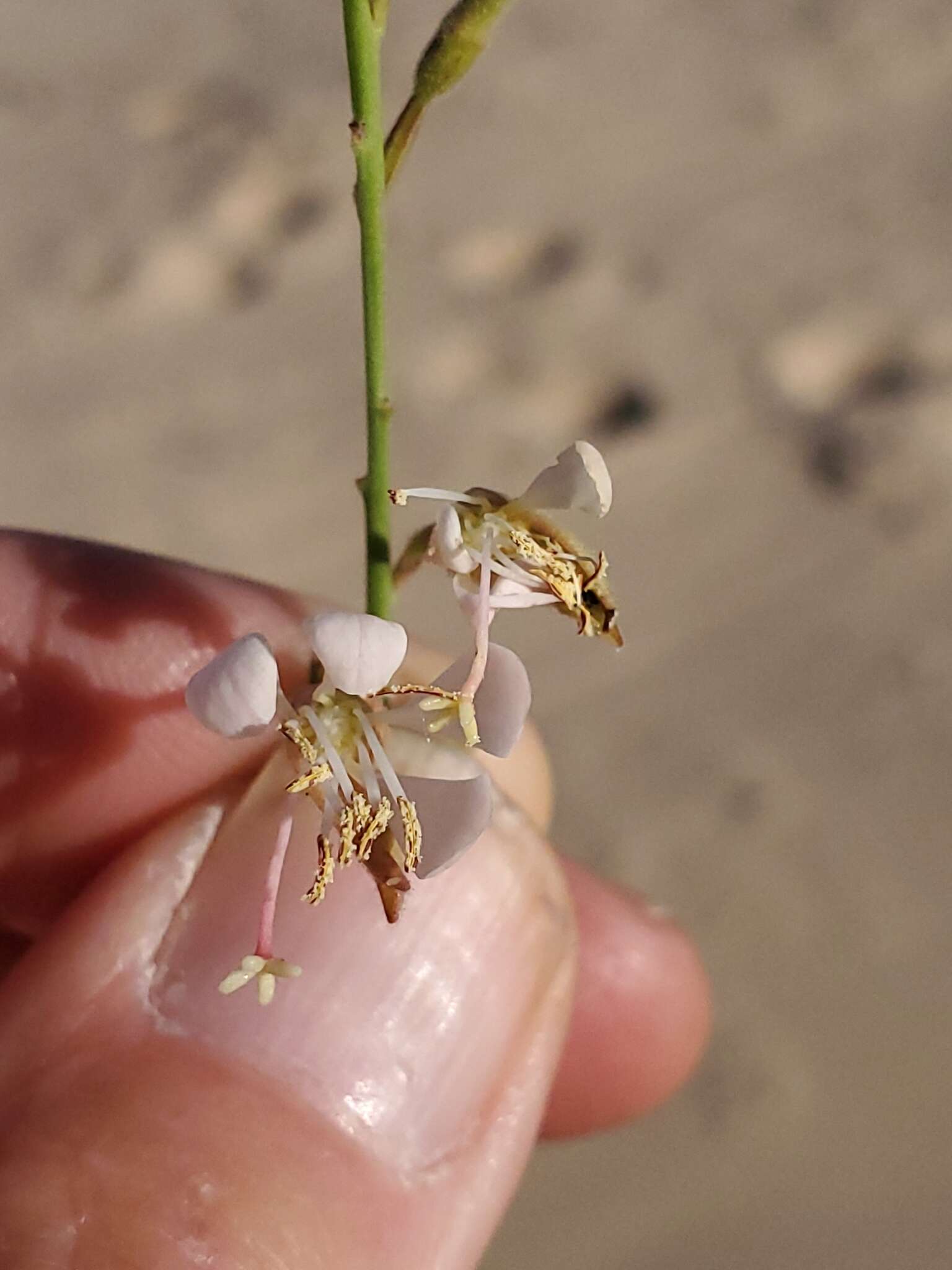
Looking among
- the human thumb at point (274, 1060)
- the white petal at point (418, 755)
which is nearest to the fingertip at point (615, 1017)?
the human thumb at point (274, 1060)

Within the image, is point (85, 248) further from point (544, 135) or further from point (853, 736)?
Result: point (853, 736)

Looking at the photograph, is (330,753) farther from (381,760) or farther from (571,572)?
(571,572)

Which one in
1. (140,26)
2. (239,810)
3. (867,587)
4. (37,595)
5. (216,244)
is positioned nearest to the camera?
(239,810)

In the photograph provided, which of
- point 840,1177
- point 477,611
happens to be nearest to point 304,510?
point 840,1177

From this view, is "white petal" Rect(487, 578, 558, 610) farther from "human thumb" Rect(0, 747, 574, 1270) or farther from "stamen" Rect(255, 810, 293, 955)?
"human thumb" Rect(0, 747, 574, 1270)

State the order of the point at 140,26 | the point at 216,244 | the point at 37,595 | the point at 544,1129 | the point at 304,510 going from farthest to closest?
1. the point at 140,26
2. the point at 216,244
3. the point at 304,510
4. the point at 544,1129
5. the point at 37,595

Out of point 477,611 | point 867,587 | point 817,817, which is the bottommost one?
point 817,817

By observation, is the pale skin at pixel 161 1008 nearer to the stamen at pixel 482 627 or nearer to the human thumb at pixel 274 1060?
the human thumb at pixel 274 1060
